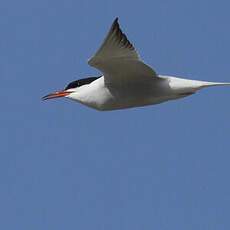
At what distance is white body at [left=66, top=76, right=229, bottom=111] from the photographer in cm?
1100

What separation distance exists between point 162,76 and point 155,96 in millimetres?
284

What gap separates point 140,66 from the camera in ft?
35.4

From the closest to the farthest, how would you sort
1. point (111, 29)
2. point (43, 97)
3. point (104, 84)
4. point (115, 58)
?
1. point (111, 29)
2. point (115, 58)
3. point (104, 84)
4. point (43, 97)

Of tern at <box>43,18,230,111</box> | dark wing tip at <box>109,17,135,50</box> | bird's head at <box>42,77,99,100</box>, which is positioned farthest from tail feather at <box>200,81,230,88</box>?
bird's head at <box>42,77,99,100</box>

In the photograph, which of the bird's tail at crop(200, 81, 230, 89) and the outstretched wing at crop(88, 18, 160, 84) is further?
the bird's tail at crop(200, 81, 230, 89)

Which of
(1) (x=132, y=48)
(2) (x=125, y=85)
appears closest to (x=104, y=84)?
(2) (x=125, y=85)

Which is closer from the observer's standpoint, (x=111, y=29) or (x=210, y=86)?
(x=111, y=29)

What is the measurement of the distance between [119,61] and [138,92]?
69 centimetres

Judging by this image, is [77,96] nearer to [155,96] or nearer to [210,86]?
[155,96]

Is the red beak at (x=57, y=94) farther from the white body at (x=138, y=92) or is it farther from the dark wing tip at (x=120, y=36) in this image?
the dark wing tip at (x=120, y=36)

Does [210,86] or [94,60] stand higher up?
[94,60]

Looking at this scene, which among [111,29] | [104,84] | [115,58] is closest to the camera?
[111,29]

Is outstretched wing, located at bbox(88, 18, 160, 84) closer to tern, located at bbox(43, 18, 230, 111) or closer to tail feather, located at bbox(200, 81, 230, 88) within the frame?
tern, located at bbox(43, 18, 230, 111)

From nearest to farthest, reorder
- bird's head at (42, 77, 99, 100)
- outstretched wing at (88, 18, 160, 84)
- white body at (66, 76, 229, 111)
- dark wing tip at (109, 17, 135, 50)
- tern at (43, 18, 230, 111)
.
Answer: dark wing tip at (109, 17, 135, 50)
outstretched wing at (88, 18, 160, 84)
tern at (43, 18, 230, 111)
white body at (66, 76, 229, 111)
bird's head at (42, 77, 99, 100)
